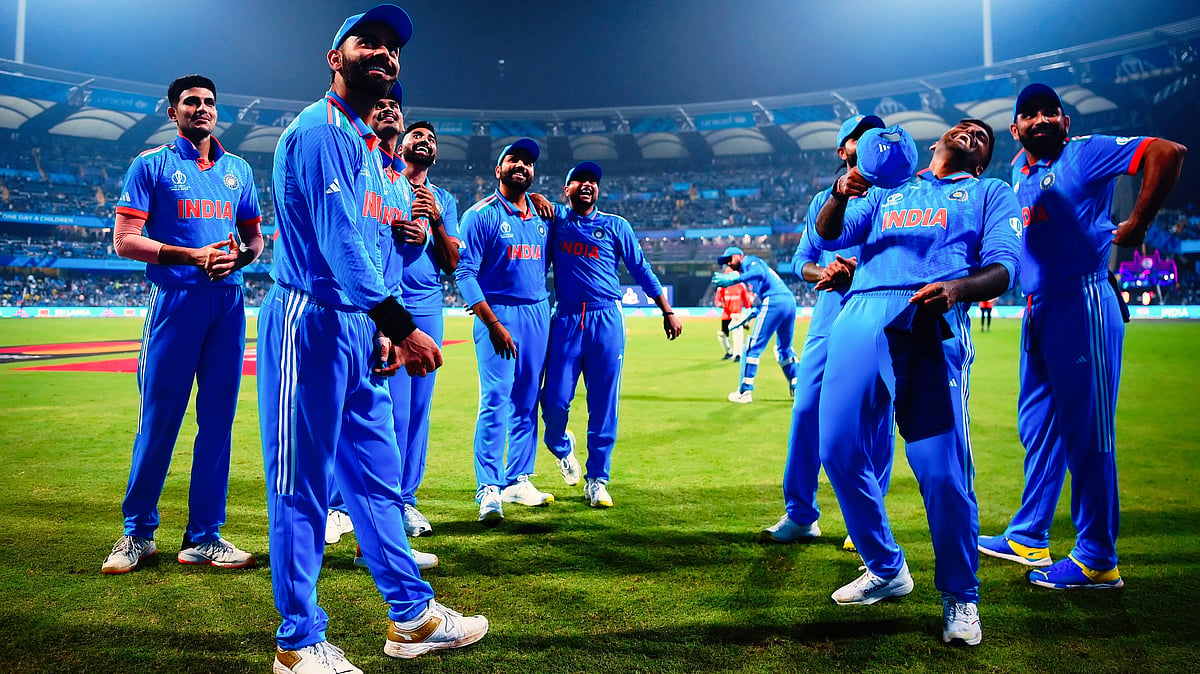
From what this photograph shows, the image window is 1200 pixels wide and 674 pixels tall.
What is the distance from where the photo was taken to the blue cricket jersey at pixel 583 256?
5602 mm

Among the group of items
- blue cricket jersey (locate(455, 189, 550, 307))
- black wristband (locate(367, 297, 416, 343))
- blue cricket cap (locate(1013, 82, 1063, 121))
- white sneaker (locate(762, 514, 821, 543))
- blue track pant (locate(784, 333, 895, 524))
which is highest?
blue cricket cap (locate(1013, 82, 1063, 121))

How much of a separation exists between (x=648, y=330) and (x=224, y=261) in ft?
83.7

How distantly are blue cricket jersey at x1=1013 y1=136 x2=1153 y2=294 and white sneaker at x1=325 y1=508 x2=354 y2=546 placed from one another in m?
4.48

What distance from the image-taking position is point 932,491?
3.13 metres

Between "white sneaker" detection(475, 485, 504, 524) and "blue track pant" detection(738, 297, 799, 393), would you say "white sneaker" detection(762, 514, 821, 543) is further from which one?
"blue track pant" detection(738, 297, 799, 393)

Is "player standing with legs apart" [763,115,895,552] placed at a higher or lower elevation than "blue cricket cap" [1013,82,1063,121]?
lower

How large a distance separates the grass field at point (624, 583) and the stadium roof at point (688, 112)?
44456 mm

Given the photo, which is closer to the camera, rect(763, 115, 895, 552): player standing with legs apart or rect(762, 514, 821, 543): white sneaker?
rect(763, 115, 895, 552): player standing with legs apart

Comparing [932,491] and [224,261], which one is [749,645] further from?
[224,261]

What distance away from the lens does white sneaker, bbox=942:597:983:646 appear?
9.93 ft

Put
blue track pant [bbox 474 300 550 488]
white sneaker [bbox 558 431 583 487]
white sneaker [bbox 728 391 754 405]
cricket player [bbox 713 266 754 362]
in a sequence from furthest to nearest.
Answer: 1. cricket player [bbox 713 266 754 362]
2. white sneaker [bbox 728 391 754 405]
3. white sneaker [bbox 558 431 583 487]
4. blue track pant [bbox 474 300 550 488]

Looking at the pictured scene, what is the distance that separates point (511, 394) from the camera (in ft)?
18.1

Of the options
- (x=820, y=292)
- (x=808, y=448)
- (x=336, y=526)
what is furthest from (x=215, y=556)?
(x=820, y=292)

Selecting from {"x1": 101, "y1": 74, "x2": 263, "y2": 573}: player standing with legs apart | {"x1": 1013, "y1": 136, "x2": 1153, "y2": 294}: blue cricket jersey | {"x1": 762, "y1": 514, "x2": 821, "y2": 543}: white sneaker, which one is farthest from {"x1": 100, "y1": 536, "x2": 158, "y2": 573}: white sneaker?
{"x1": 1013, "y1": 136, "x2": 1153, "y2": 294}: blue cricket jersey
